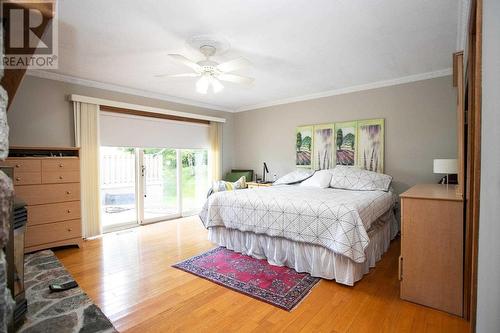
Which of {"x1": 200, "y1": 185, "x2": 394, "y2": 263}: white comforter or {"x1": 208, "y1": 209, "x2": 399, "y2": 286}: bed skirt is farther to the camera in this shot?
{"x1": 208, "y1": 209, "x2": 399, "y2": 286}: bed skirt

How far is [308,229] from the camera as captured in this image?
2551 mm

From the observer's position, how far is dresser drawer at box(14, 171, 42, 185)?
3000mm

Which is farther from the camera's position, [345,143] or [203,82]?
[345,143]

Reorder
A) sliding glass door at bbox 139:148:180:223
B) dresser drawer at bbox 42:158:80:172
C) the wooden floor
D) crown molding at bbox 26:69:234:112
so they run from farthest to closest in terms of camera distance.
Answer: sliding glass door at bbox 139:148:180:223 → crown molding at bbox 26:69:234:112 → dresser drawer at bbox 42:158:80:172 → the wooden floor

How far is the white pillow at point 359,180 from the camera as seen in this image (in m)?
3.64

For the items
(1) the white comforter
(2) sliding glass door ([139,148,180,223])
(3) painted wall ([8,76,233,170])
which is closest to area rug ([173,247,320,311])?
(1) the white comforter

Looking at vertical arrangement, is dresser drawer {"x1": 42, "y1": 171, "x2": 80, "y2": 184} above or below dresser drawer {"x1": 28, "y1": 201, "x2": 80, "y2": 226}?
above

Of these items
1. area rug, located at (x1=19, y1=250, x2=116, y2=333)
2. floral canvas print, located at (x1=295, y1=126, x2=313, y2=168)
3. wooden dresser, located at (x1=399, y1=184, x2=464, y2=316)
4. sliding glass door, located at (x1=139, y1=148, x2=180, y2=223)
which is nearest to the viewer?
area rug, located at (x1=19, y1=250, x2=116, y2=333)

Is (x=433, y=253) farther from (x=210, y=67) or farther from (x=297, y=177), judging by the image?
(x=210, y=67)

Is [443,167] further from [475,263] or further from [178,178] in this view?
[178,178]

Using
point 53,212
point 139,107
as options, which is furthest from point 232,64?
point 53,212

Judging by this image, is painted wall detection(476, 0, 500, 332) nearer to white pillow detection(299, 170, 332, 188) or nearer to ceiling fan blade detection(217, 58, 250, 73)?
ceiling fan blade detection(217, 58, 250, 73)

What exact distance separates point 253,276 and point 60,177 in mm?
2799

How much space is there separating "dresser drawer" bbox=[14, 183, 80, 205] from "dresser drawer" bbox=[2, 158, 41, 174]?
0.20 metres
